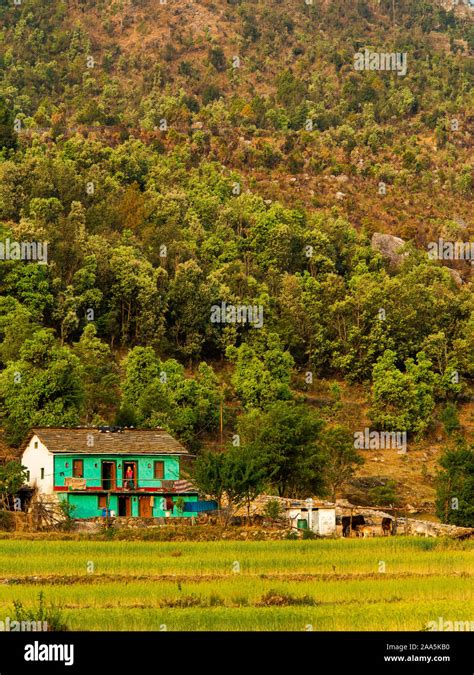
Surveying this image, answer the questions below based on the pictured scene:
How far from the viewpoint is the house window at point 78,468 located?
67562 millimetres

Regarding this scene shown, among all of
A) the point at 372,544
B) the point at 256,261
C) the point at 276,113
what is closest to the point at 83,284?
the point at 256,261

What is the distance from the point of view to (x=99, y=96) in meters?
183

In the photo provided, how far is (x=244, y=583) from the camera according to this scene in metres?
36.0

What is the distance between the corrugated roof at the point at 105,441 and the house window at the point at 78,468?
71 centimetres

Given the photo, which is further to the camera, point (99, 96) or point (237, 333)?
point (99, 96)

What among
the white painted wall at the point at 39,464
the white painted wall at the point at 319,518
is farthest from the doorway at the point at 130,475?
the white painted wall at the point at 319,518

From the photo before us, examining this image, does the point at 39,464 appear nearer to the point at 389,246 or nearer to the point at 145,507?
the point at 145,507

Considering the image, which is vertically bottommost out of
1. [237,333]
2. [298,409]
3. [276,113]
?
[298,409]

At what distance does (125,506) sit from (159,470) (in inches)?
109

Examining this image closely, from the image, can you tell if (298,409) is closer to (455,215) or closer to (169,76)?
(455,215)

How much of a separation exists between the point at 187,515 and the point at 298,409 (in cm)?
1107

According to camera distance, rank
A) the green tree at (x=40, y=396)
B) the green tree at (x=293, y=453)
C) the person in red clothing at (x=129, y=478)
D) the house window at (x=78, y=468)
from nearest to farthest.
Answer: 1. the house window at (x=78, y=468)
2. the person in red clothing at (x=129, y=478)
3. the green tree at (x=293, y=453)
4. the green tree at (x=40, y=396)

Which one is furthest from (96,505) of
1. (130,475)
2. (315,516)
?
(315,516)

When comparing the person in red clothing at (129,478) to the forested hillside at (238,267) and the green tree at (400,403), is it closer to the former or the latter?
the forested hillside at (238,267)
